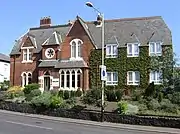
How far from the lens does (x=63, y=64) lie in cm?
4425

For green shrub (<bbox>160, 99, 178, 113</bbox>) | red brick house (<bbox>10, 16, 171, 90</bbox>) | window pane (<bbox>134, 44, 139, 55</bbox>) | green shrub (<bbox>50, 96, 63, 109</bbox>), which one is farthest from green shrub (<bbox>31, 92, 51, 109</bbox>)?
window pane (<bbox>134, 44, 139, 55</bbox>)

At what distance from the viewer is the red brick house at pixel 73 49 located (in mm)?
43156

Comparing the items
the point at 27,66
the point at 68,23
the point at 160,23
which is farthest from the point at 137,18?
the point at 27,66

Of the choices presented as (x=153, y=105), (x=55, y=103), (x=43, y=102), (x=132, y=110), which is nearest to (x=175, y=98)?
(x=153, y=105)

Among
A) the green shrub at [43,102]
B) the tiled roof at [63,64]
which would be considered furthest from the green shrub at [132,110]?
the tiled roof at [63,64]

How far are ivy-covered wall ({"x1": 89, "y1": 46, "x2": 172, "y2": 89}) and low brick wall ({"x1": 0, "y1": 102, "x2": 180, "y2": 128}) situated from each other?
40.8 feet

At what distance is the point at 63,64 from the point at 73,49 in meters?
2.63

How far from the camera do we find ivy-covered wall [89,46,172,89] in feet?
135

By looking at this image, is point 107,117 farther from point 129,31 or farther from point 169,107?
point 129,31

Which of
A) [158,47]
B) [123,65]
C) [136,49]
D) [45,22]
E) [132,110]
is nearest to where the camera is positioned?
[132,110]

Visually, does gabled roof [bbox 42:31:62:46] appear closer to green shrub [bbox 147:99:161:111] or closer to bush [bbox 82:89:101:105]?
bush [bbox 82:89:101:105]

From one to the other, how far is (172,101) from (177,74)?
4110 mm

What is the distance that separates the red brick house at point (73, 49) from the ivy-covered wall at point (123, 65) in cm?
88

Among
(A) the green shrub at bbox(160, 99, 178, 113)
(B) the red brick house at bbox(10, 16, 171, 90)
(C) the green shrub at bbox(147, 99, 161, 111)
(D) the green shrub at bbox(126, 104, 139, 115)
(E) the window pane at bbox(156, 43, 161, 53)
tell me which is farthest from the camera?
(B) the red brick house at bbox(10, 16, 171, 90)
